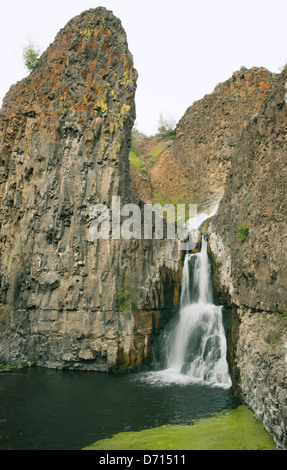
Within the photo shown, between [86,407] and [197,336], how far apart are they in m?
7.37

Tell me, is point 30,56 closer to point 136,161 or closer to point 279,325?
point 136,161

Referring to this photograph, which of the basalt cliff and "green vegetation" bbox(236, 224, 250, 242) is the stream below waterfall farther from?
"green vegetation" bbox(236, 224, 250, 242)

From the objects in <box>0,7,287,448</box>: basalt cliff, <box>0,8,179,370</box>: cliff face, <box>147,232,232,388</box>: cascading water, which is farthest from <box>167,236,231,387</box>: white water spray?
<box>0,8,179,370</box>: cliff face

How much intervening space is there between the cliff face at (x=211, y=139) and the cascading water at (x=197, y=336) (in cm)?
1291

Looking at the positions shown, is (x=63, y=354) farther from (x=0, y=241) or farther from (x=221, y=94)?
(x=221, y=94)

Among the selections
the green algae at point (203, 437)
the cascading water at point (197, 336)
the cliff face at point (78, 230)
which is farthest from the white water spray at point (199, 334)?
the green algae at point (203, 437)

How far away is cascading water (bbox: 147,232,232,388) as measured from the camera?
17.2 meters

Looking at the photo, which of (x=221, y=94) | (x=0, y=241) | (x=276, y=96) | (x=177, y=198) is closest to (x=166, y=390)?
(x=276, y=96)

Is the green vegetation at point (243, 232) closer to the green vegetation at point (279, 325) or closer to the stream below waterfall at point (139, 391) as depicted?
the green vegetation at point (279, 325)

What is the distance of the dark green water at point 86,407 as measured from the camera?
36.2 feet

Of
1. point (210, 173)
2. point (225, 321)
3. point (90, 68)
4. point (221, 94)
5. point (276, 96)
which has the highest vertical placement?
point (221, 94)

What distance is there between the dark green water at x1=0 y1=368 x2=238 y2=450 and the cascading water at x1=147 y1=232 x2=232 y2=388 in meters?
1.43

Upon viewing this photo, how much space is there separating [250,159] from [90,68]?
13177mm

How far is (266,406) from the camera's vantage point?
10.3 metres
